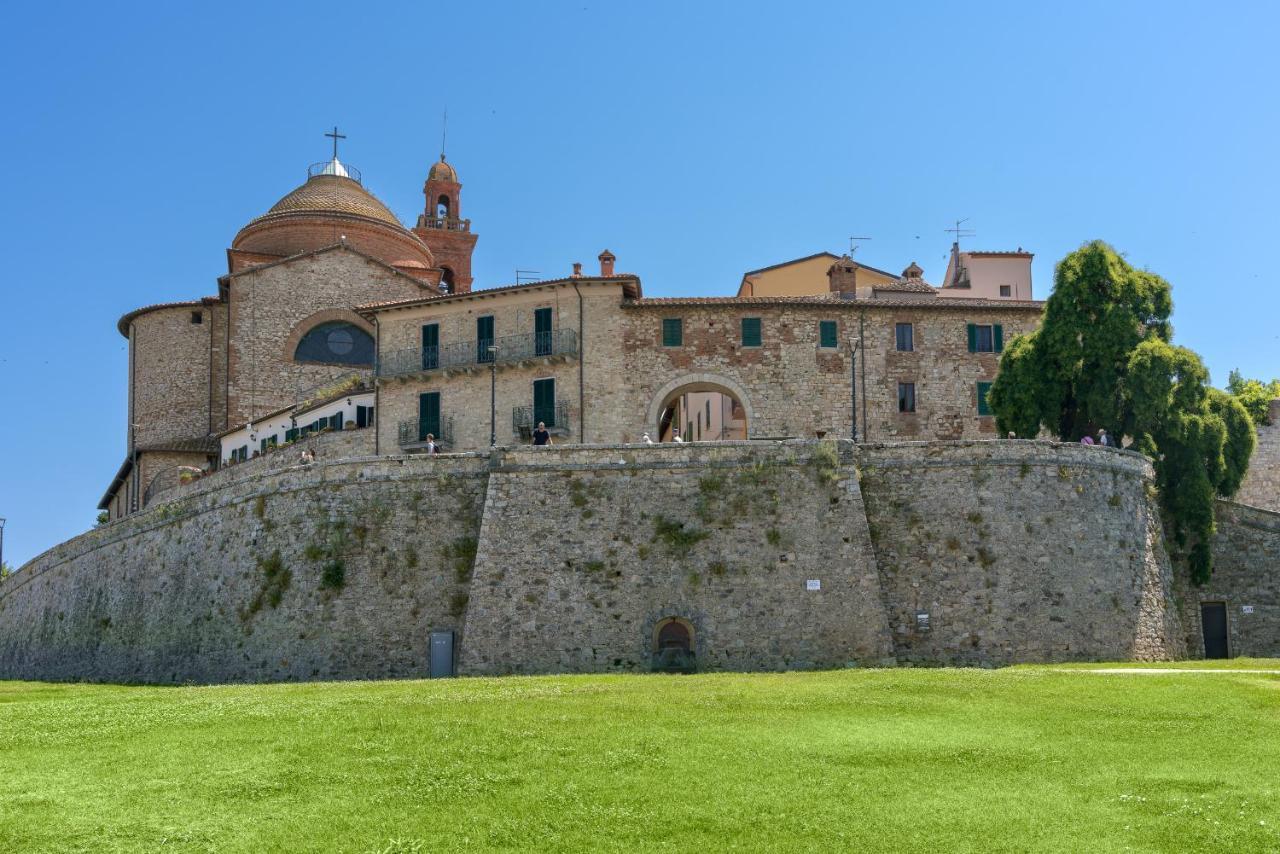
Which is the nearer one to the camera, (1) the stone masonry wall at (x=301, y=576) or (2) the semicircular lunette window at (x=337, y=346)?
(1) the stone masonry wall at (x=301, y=576)

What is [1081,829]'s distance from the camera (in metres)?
17.5

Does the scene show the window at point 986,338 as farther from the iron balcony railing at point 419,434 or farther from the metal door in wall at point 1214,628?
the iron balcony railing at point 419,434

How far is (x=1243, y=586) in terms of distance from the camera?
41281mm

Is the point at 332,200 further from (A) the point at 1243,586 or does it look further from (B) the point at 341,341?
(A) the point at 1243,586

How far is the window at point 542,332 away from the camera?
5316 centimetres

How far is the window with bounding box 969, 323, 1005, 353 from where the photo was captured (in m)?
53.7

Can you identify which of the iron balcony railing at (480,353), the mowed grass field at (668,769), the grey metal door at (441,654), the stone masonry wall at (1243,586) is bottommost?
the mowed grass field at (668,769)

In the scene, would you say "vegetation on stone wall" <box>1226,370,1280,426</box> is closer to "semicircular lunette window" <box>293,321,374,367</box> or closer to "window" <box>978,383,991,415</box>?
"window" <box>978,383,991,415</box>

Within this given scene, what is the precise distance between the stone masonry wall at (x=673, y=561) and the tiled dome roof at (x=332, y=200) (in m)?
40.1

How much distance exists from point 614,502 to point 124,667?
17784mm

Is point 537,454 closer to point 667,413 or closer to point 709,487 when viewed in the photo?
point 709,487

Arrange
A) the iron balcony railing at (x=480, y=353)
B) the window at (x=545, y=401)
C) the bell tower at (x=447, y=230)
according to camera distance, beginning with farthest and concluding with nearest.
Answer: the bell tower at (x=447, y=230)
the iron balcony railing at (x=480, y=353)
the window at (x=545, y=401)

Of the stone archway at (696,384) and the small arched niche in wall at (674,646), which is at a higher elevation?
the stone archway at (696,384)

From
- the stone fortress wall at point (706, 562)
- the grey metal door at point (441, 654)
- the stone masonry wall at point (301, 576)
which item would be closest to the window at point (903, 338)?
the stone fortress wall at point (706, 562)
